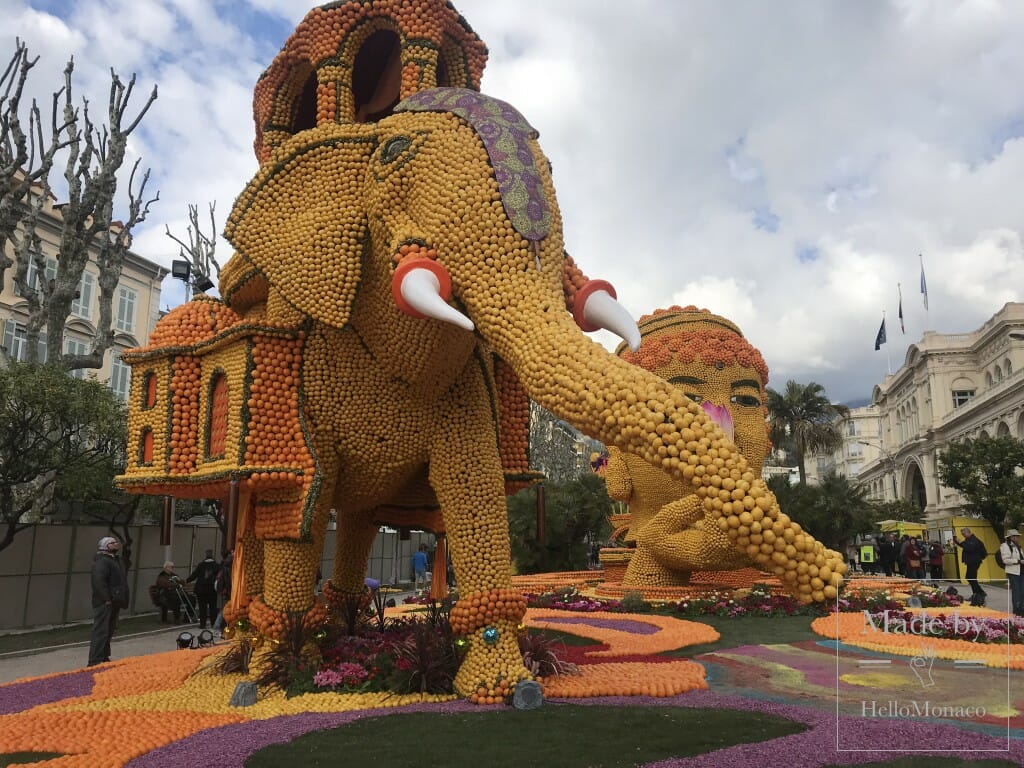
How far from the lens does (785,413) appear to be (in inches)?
1302

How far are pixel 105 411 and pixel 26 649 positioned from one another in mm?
5498

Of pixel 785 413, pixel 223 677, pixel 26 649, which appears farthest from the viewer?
pixel 785 413

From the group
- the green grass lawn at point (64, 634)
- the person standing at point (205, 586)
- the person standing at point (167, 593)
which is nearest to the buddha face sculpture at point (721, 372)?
the person standing at point (205, 586)

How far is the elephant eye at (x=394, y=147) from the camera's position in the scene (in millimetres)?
5066

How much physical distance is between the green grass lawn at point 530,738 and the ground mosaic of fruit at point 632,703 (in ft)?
0.58

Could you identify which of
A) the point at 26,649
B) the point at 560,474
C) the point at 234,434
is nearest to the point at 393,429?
the point at 234,434

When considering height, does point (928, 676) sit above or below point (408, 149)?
below

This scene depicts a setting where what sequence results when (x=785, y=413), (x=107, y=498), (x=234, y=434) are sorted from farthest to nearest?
(x=785, y=413)
(x=107, y=498)
(x=234, y=434)

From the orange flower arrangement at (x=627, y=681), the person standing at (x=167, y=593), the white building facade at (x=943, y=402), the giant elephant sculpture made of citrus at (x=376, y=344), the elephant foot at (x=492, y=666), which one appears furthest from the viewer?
the white building facade at (x=943, y=402)

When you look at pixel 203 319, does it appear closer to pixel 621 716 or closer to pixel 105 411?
pixel 621 716

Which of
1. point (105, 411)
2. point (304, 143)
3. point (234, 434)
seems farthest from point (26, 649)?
point (304, 143)

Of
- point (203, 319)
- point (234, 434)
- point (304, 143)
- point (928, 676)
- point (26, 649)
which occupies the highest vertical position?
point (304, 143)

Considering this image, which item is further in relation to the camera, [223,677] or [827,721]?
[223,677]

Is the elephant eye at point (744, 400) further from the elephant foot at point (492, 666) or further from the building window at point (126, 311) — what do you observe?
the building window at point (126, 311)
